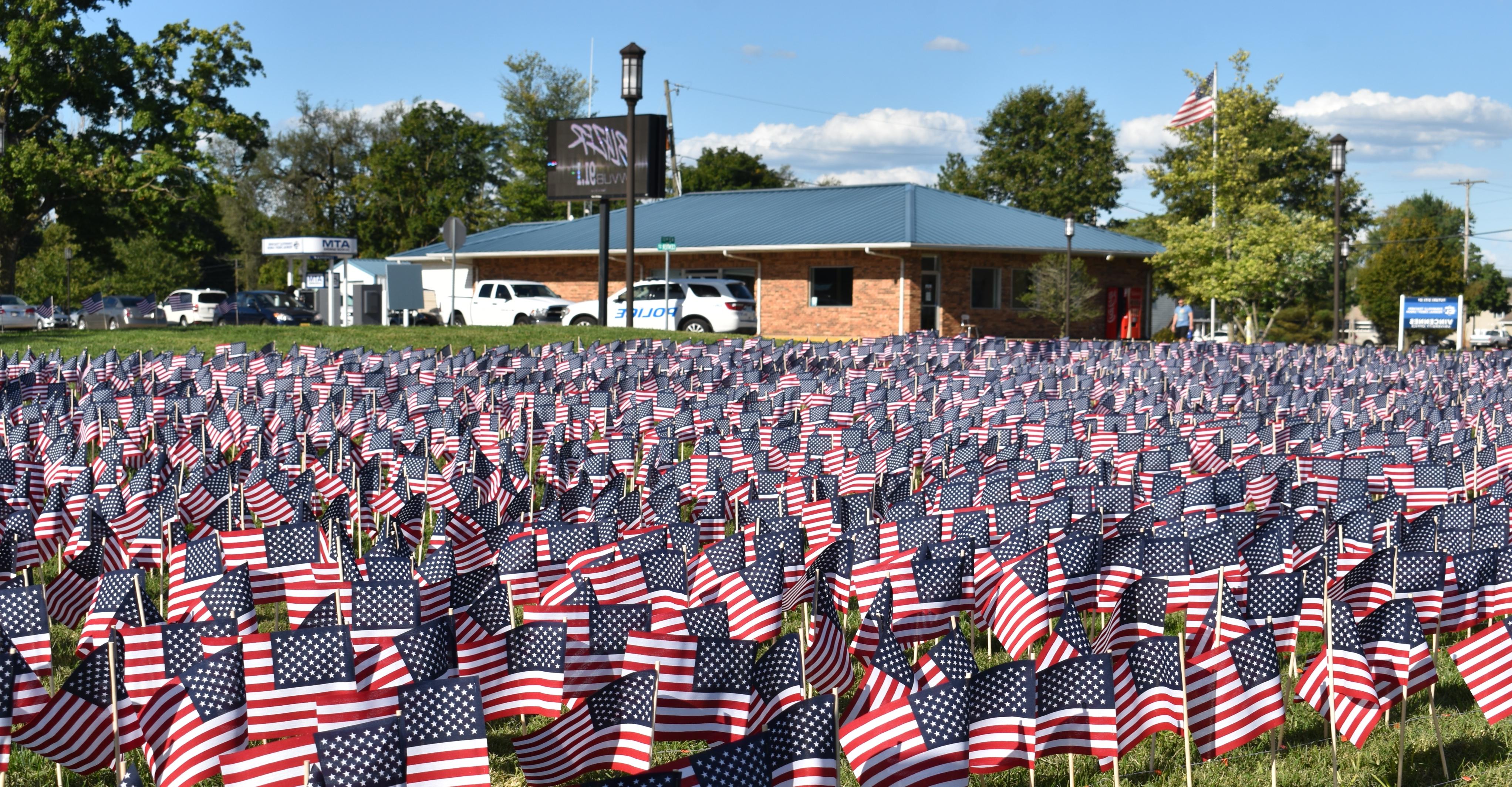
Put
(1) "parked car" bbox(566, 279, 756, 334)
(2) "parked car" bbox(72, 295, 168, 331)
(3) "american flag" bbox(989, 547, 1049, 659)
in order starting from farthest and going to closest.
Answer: (2) "parked car" bbox(72, 295, 168, 331) < (1) "parked car" bbox(566, 279, 756, 334) < (3) "american flag" bbox(989, 547, 1049, 659)

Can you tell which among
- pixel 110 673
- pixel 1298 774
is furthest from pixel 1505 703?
pixel 110 673

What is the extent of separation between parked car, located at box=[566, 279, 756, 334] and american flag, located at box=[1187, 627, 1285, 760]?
28.4 meters

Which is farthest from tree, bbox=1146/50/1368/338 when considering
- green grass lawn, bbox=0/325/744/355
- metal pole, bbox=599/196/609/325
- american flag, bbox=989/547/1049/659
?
american flag, bbox=989/547/1049/659

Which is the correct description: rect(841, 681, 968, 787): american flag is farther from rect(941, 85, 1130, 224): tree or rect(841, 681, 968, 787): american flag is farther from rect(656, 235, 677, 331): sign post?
rect(941, 85, 1130, 224): tree

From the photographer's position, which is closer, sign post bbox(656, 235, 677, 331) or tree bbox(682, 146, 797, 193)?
sign post bbox(656, 235, 677, 331)

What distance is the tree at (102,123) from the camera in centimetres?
3572

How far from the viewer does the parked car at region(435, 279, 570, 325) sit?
36.5 m

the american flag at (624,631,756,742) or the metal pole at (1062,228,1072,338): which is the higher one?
the metal pole at (1062,228,1072,338)

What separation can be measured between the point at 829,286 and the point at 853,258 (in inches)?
45.8

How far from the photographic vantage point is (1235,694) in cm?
442

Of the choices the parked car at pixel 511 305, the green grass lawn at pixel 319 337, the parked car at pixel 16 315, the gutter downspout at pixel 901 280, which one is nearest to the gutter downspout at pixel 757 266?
the gutter downspout at pixel 901 280

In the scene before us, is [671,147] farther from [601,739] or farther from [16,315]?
[601,739]

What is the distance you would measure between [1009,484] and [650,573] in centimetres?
292

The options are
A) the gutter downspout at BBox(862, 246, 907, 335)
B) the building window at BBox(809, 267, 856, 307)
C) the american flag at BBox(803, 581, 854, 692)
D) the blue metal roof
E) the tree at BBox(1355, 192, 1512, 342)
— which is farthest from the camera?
the tree at BBox(1355, 192, 1512, 342)
